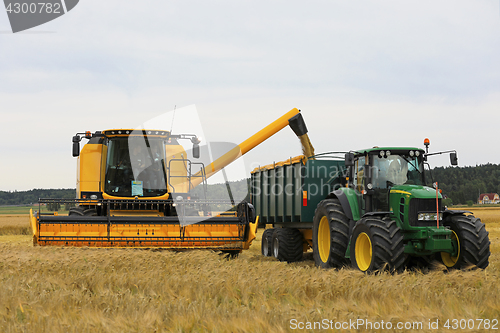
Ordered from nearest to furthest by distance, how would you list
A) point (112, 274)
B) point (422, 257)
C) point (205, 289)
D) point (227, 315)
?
1. point (227, 315)
2. point (205, 289)
3. point (112, 274)
4. point (422, 257)

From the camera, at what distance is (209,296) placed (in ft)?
21.1

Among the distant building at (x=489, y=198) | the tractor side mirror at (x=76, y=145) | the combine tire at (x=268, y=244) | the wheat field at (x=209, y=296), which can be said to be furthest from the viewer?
the distant building at (x=489, y=198)

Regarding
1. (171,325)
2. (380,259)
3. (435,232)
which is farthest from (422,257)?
(171,325)

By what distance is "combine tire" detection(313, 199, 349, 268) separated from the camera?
9.97 meters

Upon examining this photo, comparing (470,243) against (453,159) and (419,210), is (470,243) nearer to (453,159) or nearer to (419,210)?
(419,210)

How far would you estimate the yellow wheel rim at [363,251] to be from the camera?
9008 mm

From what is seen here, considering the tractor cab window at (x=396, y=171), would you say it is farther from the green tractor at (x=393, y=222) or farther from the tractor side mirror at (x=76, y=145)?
the tractor side mirror at (x=76, y=145)

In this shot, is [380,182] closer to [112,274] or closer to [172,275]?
[172,275]

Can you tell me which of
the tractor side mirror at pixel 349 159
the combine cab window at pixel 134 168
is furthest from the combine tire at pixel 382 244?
the combine cab window at pixel 134 168

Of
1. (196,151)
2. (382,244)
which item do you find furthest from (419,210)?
(196,151)

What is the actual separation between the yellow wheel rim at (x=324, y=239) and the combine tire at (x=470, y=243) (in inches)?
101

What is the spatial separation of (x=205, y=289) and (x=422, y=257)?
4.76 metres

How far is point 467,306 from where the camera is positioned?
5.68 metres

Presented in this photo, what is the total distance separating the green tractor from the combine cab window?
12.4 feet
